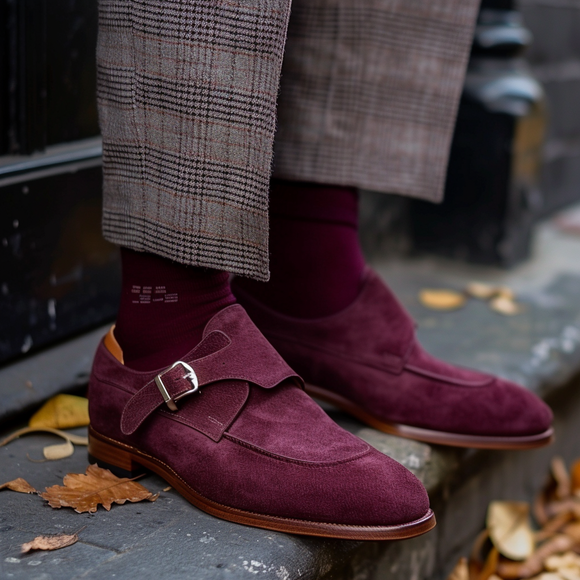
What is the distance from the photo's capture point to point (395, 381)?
3.27ft

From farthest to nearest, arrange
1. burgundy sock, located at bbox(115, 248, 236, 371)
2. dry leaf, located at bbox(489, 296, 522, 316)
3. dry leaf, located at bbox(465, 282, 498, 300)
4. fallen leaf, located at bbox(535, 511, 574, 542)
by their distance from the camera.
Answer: dry leaf, located at bbox(465, 282, 498, 300)
dry leaf, located at bbox(489, 296, 522, 316)
fallen leaf, located at bbox(535, 511, 574, 542)
burgundy sock, located at bbox(115, 248, 236, 371)

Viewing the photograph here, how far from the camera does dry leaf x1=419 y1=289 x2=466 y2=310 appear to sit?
5.69 ft

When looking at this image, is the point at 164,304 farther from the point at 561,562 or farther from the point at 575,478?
the point at 575,478

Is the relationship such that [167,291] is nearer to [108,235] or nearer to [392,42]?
[108,235]

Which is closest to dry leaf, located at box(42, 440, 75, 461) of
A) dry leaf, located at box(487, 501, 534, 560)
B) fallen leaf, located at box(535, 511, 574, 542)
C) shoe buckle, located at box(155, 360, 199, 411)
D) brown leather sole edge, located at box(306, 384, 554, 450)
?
shoe buckle, located at box(155, 360, 199, 411)

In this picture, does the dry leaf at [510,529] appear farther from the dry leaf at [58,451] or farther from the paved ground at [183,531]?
the dry leaf at [58,451]

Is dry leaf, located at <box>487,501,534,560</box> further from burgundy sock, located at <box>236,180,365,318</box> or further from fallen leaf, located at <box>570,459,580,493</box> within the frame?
burgundy sock, located at <box>236,180,365,318</box>

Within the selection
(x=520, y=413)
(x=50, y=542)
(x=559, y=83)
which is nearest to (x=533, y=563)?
(x=520, y=413)

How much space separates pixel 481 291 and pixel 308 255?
3.11 ft

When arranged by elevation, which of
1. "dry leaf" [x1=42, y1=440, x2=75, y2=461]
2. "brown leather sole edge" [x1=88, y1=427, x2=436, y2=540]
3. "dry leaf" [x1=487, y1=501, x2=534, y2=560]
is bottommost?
"dry leaf" [x1=487, y1=501, x2=534, y2=560]

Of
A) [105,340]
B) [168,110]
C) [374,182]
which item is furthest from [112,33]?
[374,182]

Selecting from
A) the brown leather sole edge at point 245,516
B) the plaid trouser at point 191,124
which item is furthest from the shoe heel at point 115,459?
the plaid trouser at point 191,124

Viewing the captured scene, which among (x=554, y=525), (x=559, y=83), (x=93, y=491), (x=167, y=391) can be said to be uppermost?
(x=559, y=83)

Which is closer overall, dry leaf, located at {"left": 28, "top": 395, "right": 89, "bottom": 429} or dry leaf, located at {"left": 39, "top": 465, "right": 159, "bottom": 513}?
dry leaf, located at {"left": 39, "top": 465, "right": 159, "bottom": 513}
